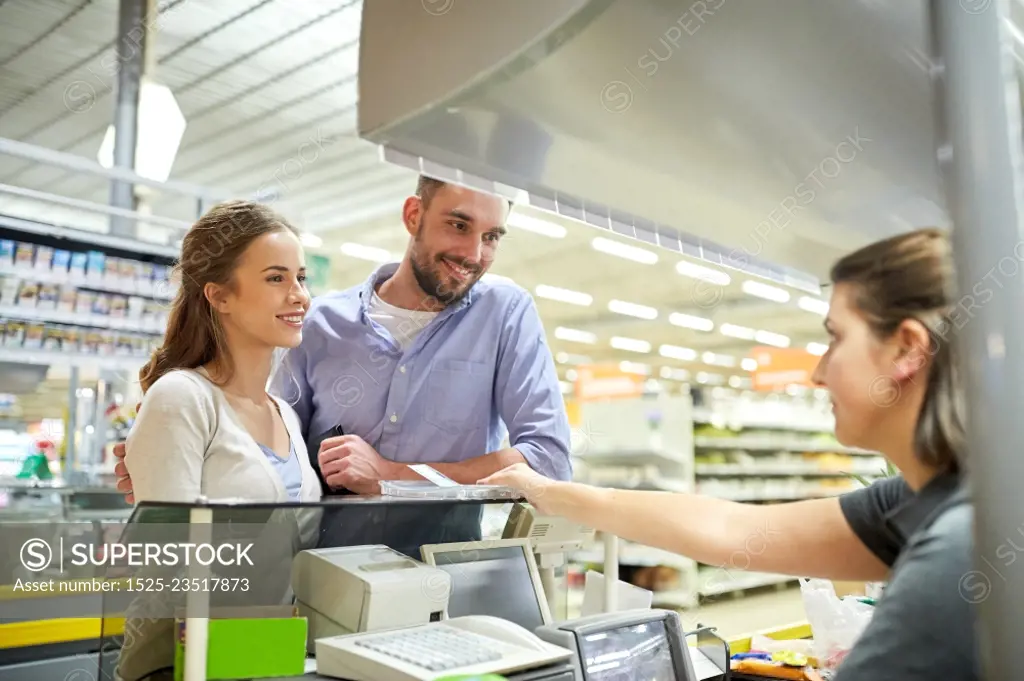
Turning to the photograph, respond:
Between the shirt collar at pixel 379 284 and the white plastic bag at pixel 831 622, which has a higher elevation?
the shirt collar at pixel 379 284

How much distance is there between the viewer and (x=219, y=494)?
1609 millimetres

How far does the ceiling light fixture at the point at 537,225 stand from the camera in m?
10.6

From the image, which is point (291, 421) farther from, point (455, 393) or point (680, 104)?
point (680, 104)

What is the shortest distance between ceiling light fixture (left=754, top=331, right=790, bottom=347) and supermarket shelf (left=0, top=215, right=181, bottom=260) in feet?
54.9

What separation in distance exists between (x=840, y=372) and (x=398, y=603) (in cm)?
79

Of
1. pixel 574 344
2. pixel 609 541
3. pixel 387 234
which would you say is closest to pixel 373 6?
pixel 609 541

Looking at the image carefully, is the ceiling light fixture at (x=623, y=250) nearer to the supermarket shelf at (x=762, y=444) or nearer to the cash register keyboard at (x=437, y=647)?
the supermarket shelf at (x=762, y=444)

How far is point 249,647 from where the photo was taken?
1223mm

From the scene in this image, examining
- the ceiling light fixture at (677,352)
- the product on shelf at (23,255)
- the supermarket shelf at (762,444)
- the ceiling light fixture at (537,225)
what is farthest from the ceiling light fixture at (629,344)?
the product on shelf at (23,255)

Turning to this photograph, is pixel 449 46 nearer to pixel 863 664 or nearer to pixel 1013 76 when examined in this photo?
pixel 1013 76

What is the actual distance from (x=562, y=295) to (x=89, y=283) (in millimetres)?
11915

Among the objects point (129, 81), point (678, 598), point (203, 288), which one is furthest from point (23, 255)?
point (678, 598)

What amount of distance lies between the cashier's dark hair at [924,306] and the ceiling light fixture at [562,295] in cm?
1462

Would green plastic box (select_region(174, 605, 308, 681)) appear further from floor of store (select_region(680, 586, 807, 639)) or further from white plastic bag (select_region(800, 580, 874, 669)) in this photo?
floor of store (select_region(680, 586, 807, 639))
